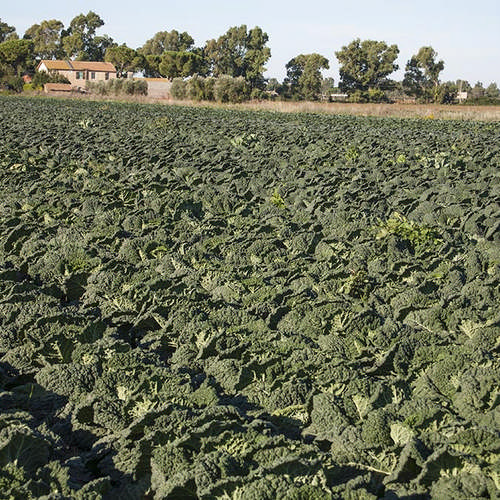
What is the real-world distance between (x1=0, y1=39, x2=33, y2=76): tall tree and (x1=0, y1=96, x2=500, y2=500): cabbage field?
89.8 m

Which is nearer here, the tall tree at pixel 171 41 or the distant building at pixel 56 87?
the distant building at pixel 56 87

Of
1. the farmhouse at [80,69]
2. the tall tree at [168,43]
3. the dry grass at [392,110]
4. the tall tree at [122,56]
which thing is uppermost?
the tall tree at [168,43]

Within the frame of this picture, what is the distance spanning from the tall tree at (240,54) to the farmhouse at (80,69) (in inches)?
713

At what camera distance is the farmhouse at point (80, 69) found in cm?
10362

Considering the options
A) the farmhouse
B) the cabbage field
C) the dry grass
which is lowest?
the cabbage field

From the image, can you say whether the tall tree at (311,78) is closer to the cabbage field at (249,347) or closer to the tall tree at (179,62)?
the tall tree at (179,62)

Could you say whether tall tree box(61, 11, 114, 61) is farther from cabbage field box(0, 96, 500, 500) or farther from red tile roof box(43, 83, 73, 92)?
cabbage field box(0, 96, 500, 500)

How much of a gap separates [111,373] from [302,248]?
3737mm

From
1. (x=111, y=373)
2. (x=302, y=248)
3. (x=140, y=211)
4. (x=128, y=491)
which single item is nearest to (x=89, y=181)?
(x=140, y=211)

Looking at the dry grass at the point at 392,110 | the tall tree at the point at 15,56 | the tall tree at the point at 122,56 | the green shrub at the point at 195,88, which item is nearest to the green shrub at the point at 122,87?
the green shrub at the point at 195,88

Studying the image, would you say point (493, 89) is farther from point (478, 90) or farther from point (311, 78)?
point (311, 78)

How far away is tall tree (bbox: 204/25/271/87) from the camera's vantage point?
100062 mm

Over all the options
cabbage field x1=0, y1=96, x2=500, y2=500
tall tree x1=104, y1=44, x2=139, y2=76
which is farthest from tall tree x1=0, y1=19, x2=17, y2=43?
cabbage field x1=0, y1=96, x2=500, y2=500

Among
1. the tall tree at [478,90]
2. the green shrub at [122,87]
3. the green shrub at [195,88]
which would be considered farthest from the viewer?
the tall tree at [478,90]
